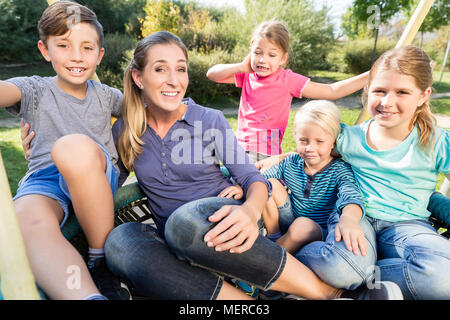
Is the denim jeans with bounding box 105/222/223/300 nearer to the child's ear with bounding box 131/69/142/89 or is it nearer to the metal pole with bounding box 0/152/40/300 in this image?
the metal pole with bounding box 0/152/40/300

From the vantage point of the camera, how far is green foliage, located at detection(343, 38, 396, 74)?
1099 cm

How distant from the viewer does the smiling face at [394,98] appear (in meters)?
1.33

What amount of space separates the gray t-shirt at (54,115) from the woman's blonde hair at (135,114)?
0.07 m

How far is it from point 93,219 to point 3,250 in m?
0.49

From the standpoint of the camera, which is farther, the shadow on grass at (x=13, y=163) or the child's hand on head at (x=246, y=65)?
the shadow on grass at (x=13, y=163)

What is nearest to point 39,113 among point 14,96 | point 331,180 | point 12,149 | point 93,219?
point 14,96

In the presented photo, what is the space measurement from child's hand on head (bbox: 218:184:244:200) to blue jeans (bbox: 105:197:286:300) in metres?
0.28

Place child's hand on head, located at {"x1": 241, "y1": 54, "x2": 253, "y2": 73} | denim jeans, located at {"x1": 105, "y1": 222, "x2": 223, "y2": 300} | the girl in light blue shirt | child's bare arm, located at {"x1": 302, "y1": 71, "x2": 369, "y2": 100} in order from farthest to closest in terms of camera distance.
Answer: child's hand on head, located at {"x1": 241, "y1": 54, "x2": 253, "y2": 73}, child's bare arm, located at {"x1": 302, "y1": 71, "x2": 369, "y2": 100}, the girl in light blue shirt, denim jeans, located at {"x1": 105, "y1": 222, "x2": 223, "y2": 300}

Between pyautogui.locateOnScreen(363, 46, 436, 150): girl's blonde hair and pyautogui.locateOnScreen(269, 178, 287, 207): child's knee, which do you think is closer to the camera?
pyautogui.locateOnScreen(363, 46, 436, 150): girl's blonde hair

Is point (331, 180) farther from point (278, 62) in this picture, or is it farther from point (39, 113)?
point (39, 113)

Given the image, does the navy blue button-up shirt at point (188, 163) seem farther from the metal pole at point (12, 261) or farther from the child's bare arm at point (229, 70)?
the child's bare arm at point (229, 70)

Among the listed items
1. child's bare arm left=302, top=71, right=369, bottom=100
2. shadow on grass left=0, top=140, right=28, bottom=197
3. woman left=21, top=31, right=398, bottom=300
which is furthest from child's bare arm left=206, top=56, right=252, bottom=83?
shadow on grass left=0, top=140, right=28, bottom=197

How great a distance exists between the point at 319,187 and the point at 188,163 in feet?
1.87

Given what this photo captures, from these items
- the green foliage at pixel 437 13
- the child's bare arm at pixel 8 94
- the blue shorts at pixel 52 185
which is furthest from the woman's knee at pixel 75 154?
the green foliage at pixel 437 13
